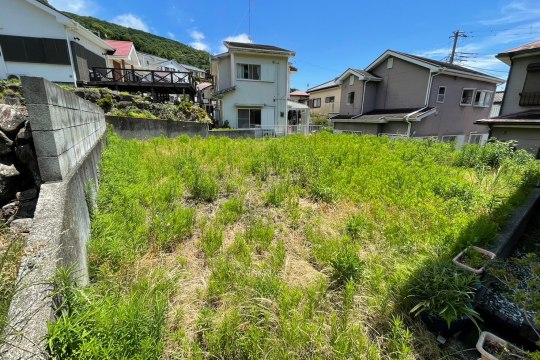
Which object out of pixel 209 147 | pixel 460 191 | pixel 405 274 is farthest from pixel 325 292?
pixel 209 147

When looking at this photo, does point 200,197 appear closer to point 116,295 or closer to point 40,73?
point 116,295

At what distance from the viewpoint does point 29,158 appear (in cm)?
254

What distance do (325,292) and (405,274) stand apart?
30.4 inches

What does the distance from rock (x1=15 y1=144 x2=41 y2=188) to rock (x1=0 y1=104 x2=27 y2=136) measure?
193 millimetres

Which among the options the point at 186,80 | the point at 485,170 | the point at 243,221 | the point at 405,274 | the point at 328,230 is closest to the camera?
the point at 405,274

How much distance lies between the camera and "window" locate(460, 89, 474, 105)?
1536cm

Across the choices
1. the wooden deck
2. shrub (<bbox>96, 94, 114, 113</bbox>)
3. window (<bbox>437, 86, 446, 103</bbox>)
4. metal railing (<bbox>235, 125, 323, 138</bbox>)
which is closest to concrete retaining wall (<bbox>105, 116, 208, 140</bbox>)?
shrub (<bbox>96, 94, 114, 113</bbox>)

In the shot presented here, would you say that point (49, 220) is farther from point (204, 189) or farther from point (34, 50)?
point (34, 50)

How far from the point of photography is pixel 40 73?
12.7 metres

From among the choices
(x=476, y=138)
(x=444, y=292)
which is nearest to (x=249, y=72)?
(x=444, y=292)

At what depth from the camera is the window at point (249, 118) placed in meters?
16.0

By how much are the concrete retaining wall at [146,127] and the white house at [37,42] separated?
25.3 ft

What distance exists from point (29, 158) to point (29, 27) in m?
15.3

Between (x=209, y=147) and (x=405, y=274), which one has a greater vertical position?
(x=209, y=147)
